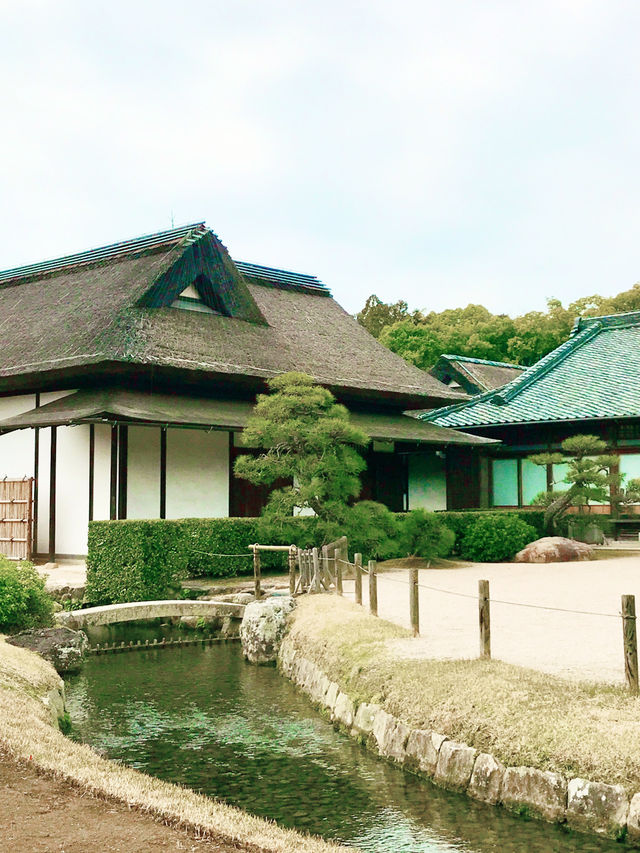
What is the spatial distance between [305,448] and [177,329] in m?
5.49

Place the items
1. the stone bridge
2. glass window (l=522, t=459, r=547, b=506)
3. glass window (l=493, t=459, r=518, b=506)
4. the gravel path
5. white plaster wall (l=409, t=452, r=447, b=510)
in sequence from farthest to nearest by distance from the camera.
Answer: glass window (l=493, t=459, r=518, b=506), white plaster wall (l=409, t=452, r=447, b=510), glass window (l=522, t=459, r=547, b=506), the stone bridge, the gravel path

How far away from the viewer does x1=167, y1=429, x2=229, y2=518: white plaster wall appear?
18453 millimetres

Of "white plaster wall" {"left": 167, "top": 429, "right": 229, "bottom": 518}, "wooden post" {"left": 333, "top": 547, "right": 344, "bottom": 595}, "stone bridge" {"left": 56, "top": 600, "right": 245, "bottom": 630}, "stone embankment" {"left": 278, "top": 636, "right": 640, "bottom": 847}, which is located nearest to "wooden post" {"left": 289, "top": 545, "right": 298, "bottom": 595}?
"wooden post" {"left": 333, "top": 547, "right": 344, "bottom": 595}

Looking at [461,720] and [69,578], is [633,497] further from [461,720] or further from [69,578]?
[461,720]

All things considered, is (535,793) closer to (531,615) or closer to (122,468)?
(531,615)

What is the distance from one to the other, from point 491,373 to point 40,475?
22894mm

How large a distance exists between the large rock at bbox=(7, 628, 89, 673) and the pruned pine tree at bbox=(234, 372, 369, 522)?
5.00 m

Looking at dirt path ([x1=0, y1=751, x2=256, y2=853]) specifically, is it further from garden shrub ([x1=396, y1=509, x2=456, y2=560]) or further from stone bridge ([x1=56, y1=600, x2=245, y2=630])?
garden shrub ([x1=396, y1=509, x2=456, y2=560])

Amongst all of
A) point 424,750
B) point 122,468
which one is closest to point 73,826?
point 424,750

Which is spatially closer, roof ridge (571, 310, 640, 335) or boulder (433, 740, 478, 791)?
boulder (433, 740, 478, 791)

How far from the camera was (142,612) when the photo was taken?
538 inches

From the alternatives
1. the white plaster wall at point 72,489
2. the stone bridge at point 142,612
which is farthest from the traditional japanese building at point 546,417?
the stone bridge at point 142,612

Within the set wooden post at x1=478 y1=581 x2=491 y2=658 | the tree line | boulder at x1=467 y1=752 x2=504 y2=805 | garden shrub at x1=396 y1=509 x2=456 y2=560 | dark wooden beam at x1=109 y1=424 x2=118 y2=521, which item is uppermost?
the tree line

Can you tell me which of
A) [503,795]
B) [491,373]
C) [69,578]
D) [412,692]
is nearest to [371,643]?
[412,692]
